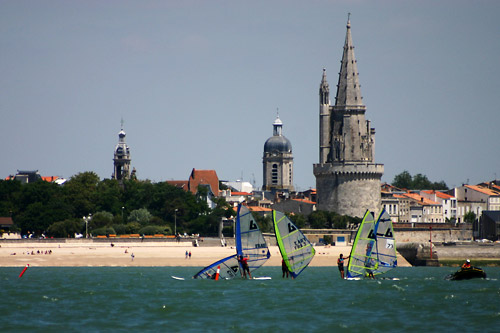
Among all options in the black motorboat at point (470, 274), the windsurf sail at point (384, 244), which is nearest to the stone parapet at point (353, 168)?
the black motorboat at point (470, 274)

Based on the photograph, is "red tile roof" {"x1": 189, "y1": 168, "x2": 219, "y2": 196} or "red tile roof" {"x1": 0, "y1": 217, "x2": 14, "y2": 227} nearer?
"red tile roof" {"x1": 0, "y1": 217, "x2": 14, "y2": 227}

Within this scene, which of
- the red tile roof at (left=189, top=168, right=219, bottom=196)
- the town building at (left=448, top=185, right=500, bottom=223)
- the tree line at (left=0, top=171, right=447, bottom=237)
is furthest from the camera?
the red tile roof at (left=189, top=168, right=219, bottom=196)

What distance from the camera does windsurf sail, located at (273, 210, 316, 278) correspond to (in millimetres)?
63906

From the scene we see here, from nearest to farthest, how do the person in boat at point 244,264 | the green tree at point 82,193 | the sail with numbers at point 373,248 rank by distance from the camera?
the sail with numbers at point 373,248 < the person in boat at point 244,264 < the green tree at point 82,193

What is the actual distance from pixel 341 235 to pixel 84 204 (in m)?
32.9

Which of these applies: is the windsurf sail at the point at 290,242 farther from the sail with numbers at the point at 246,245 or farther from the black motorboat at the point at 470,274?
the black motorboat at the point at 470,274

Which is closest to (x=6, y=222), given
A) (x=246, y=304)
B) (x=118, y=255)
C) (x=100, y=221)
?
(x=100, y=221)

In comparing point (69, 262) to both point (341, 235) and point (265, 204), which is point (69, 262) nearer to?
point (341, 235)

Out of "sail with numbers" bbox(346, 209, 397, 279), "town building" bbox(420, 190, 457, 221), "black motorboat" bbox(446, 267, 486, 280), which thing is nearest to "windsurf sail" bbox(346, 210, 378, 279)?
"sail with numbers" bbox(346, 209, 397, 279)

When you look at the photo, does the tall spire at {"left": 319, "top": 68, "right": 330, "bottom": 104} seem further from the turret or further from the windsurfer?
the windsurfer

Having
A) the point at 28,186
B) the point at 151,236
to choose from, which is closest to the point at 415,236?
the point at 151,236

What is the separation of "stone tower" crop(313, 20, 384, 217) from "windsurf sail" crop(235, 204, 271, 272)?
241 feet

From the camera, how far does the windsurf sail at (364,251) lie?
2512 inches

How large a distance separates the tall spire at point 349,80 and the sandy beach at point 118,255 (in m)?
36.6
